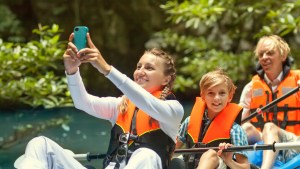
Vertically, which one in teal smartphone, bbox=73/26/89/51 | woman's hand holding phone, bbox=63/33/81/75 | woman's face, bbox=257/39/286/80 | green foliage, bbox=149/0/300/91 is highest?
green foliage, bbox=149/0/300/91

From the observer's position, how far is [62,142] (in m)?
8.07

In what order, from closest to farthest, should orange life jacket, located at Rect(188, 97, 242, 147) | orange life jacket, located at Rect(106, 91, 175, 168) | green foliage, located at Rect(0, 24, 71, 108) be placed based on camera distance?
orange life jacket, located at Rect(106, 91, 175, 168) < orange life jacket, located at Rect(188, 97, 242, 147) < green foliage, located at Rect(0, 24, 71, 108)

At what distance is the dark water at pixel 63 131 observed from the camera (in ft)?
24.2

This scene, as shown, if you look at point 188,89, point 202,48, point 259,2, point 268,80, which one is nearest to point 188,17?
point 259,2

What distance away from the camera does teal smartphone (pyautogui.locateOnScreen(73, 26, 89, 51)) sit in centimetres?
310

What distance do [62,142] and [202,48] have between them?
3.17m

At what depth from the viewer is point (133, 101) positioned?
3.14 m

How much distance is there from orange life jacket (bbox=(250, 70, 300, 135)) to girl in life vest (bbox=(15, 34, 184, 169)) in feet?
5.41

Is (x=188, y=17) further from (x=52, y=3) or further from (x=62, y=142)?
(x=52, y=3)

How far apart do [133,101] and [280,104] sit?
2080mm

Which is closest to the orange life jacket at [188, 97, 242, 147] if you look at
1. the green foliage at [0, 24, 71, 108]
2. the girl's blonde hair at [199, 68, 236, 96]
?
the girl's blonde hair at [199, 68, 236, 96]

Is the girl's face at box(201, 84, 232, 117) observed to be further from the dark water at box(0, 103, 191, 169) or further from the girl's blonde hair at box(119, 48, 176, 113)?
the dark water at box(0, 103, 191, 169)

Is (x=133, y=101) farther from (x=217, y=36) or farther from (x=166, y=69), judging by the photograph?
(x=217, y=36)

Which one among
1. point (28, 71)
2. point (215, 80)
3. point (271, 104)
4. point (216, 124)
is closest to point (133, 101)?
point (215, 80)
